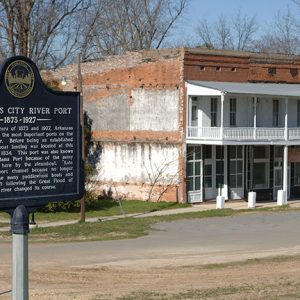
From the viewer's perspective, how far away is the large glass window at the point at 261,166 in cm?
4716

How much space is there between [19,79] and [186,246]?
1848 cm

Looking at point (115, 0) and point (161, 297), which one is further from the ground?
point (115, 0)

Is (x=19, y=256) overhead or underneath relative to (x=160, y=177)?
overhead

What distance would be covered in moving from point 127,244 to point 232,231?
20.8 feet

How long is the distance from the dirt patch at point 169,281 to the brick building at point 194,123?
23273 mm

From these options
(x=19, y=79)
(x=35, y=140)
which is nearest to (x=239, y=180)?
(x=35, y=140)

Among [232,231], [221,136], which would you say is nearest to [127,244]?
[232,231]

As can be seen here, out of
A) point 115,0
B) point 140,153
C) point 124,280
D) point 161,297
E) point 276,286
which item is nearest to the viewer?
point 161,297

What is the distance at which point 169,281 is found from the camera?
51.9 feet

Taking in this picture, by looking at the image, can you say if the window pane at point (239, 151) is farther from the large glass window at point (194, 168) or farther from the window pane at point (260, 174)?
the large glass window at point (194, 168)

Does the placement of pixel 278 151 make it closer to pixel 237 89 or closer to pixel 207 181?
pixel 207 181

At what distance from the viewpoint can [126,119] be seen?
4691 cm

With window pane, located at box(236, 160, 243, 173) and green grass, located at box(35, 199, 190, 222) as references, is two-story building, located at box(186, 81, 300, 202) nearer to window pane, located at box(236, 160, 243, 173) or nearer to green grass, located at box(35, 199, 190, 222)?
window pane, located at box(236, 160, 243, 173)

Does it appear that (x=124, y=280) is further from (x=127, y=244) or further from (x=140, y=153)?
(x=140, y=153)
